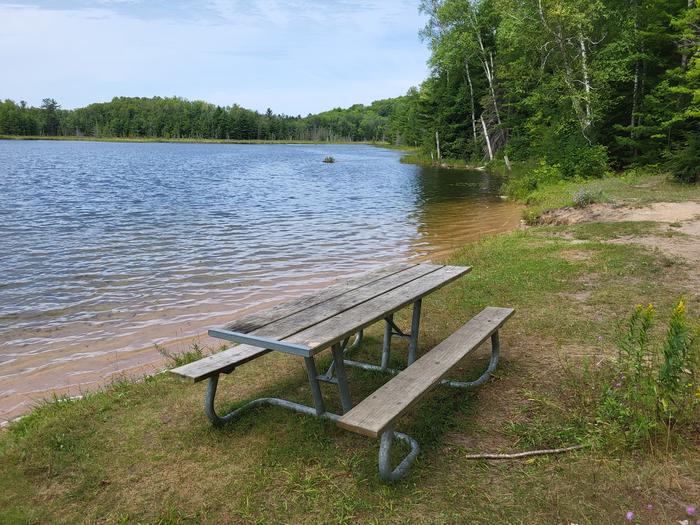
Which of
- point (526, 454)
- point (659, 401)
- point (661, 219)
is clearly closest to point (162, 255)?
point (526, 454)

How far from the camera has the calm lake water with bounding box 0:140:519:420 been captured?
6.59m

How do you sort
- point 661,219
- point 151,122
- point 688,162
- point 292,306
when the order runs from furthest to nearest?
1. point 151,122
2. point 688,162
3. point 661,219
4. point 292,306

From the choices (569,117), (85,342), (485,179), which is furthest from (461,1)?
(85,342)

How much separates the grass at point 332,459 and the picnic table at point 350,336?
0.65 ft

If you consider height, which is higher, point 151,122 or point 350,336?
point 151,122

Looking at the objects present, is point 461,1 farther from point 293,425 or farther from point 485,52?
point 293,425

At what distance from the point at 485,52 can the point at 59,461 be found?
1432 inches

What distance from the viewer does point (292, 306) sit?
3799 mm

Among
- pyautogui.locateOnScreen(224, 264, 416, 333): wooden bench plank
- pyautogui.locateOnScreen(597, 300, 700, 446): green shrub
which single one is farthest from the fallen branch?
pyautogui.locateOnScreen(224, 264, 416, 333): wooden bench plank

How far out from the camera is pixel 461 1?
109ft

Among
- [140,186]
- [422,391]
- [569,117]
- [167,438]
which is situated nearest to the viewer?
[422,391]

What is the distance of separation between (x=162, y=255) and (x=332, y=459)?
9472 millimetres

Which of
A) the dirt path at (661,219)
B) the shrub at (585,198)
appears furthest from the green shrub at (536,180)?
the dirt path at (661,219)

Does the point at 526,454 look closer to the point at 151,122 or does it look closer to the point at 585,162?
the point at 585,162
